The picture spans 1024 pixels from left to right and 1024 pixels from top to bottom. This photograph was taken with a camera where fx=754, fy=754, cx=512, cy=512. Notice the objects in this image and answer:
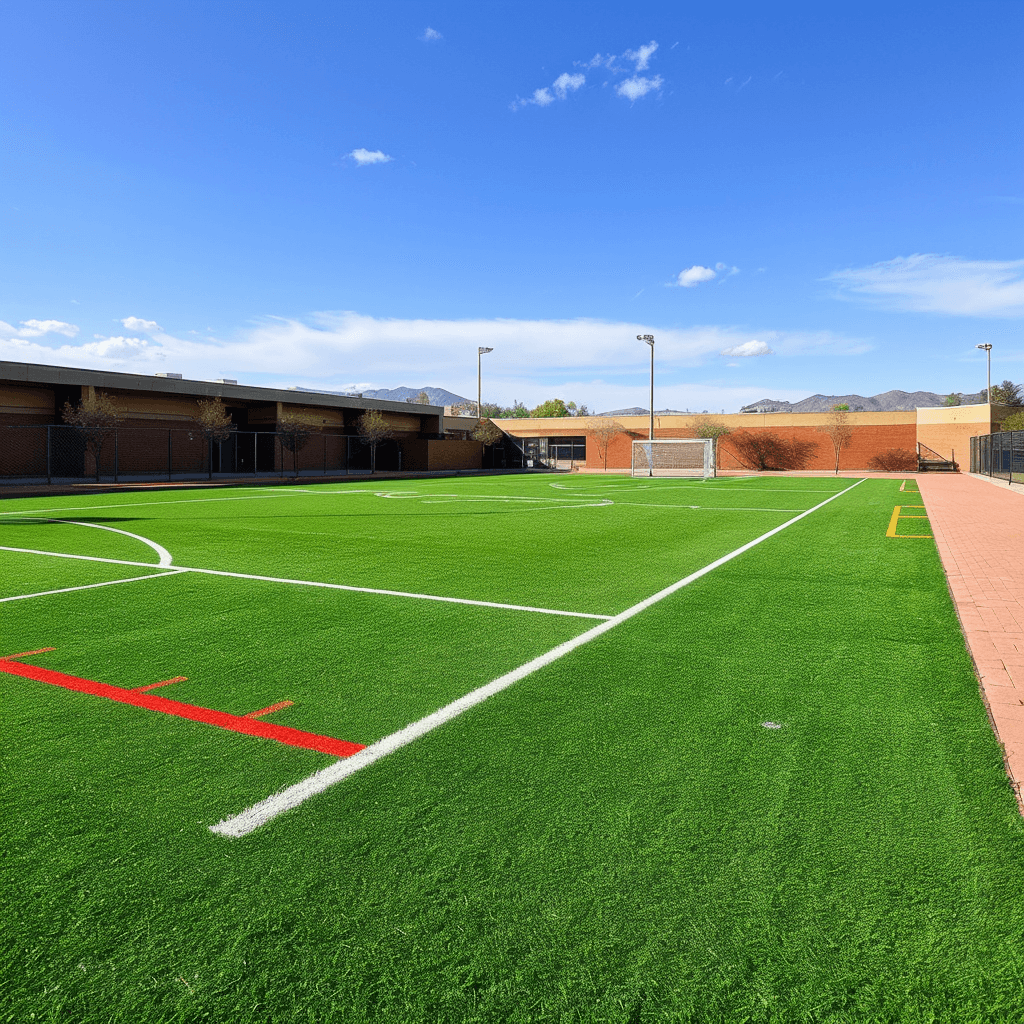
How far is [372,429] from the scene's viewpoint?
48.9m

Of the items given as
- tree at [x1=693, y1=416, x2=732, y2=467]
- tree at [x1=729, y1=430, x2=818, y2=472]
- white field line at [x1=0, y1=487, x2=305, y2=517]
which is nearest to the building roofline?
white field line at [x1=0, y1=487, x2=305, y2=517]

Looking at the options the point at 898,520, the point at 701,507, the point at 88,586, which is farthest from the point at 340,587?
the point at 701,507

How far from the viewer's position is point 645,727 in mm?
4207

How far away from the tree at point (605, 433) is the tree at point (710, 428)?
6.59 meters

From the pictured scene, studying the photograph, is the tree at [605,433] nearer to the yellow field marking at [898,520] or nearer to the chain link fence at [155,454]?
the chain link fence at [155,454]

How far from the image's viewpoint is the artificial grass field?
2.24 meters

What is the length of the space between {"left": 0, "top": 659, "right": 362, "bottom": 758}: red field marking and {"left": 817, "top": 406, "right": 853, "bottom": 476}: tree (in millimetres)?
58069

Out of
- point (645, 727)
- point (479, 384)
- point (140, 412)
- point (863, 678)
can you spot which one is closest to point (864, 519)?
point (863, 678)

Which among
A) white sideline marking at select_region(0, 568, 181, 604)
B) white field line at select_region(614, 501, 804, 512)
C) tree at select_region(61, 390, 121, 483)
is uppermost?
tree at select_region(61, 390, 121, 483)

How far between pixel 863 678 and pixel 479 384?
223 ft

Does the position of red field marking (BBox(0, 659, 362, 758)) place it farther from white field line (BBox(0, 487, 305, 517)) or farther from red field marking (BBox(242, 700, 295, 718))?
white field line (BBox(0, 487, 305, 517))

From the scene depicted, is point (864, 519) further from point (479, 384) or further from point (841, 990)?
point (479, 384)

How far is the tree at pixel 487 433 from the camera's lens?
63.2 metres

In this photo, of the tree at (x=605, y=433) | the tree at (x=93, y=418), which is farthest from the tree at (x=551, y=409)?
the tree at (x=93, y=418)
